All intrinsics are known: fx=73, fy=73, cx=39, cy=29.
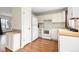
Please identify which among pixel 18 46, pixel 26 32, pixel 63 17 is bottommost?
pixel 18 46

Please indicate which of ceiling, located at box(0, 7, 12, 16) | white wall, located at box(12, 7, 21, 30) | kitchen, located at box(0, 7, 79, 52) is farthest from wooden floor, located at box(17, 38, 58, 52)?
ceiling, located at box(0, 7, 12, 16)

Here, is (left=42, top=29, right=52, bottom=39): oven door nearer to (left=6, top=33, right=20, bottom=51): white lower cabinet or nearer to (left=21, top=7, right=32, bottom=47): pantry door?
(left=21, top=7, right=32, bottom=47): pantry door

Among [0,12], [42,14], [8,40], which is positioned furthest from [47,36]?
[0,12]

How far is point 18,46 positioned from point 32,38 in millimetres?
178

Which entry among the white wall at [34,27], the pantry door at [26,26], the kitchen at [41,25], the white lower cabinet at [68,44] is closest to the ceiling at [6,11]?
the kitchen at [41,25]

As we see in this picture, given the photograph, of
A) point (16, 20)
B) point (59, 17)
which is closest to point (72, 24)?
point (59, 17)

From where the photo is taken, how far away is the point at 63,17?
794 mm

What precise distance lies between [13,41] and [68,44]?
55 cm

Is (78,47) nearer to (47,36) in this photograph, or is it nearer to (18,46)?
(47,36)

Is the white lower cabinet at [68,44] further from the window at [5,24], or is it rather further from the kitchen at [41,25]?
the window at [5,24]

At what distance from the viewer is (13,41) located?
2.50ft

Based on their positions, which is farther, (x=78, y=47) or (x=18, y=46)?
(x=18, y=46)

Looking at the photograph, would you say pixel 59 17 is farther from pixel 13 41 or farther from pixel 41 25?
pixel 13 41

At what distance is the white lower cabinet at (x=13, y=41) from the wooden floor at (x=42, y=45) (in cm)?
9
